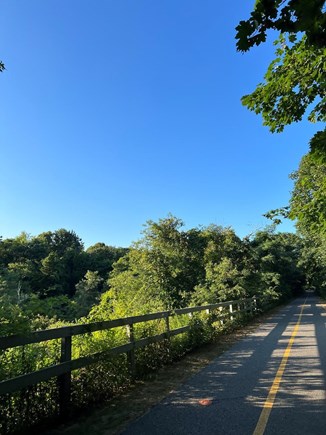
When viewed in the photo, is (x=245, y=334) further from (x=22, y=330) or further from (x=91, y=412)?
(x=22, y=330)

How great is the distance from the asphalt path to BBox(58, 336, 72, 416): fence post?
40.0 inches

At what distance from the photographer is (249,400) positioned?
5883mm

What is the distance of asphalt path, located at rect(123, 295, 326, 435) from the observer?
4758 millimetres

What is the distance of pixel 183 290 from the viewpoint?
25.4 m

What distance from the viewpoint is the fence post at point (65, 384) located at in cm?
534

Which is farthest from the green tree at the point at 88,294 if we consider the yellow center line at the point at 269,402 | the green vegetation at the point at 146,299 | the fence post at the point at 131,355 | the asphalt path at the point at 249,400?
the yellow center line at the point at 269,402

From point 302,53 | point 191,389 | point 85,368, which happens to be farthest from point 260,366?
point 302,53

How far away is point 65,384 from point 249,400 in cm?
274

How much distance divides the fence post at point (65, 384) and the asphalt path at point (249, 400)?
1.02 metres

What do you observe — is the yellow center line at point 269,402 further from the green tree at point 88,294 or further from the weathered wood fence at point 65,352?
the green tree at point 88,294

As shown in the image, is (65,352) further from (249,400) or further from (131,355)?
(249,400)

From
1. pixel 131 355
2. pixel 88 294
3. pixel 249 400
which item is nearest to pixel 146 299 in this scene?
pixel 131 355

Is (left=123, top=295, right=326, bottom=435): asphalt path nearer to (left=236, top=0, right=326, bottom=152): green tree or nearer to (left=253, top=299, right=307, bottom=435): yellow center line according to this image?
(left=253, top=299, right=307, bottom=435): yellow center line

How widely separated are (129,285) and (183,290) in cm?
447
